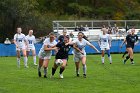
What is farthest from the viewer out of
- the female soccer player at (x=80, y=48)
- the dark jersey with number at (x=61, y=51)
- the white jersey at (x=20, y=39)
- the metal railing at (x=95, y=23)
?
the metal railing at (x=95, y=23)

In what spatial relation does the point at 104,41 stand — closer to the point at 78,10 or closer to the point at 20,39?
the point at 20,39

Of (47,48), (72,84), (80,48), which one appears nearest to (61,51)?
(47,48)

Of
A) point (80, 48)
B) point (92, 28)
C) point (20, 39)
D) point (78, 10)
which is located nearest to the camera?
point (80, 48)

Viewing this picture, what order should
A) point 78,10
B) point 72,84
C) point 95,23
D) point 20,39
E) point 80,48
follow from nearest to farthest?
point 72,84, point 80,48, point 20,39, point 95,23, point 78,10

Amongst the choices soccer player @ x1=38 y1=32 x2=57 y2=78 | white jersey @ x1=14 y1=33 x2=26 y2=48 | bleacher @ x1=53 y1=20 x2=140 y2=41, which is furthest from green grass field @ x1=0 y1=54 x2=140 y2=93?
bleacher @ x1=53 y1=20 x2=140 y2=41

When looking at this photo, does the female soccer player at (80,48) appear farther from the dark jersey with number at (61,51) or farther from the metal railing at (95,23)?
the metal railing at (95,23)

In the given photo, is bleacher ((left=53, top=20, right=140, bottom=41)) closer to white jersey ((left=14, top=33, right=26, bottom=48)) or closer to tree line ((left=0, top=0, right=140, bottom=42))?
tree line ((left=0, top=0, right=140, bottom=42))

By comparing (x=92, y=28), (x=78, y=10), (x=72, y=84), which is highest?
(x=78, y=10)

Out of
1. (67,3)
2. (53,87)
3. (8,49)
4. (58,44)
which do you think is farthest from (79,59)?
(67,3)

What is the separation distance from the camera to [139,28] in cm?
5034

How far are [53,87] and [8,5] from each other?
1604 inches

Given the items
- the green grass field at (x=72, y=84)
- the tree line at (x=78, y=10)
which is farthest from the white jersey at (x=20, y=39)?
the tree line at (x=78, y=10)

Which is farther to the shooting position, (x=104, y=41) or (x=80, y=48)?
(x=104, y=41)

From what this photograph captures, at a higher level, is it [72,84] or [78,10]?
[78,10]
